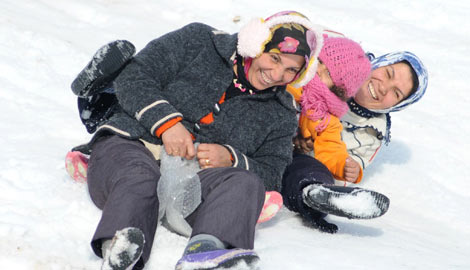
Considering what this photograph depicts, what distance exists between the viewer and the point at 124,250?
5.09 ft

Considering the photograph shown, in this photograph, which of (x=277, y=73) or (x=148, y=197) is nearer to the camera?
(x=148, y=197)

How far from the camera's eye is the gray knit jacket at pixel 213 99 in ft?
7.42

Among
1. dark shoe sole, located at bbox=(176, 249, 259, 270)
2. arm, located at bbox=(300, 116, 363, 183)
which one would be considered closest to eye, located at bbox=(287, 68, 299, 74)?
arm, located at bbox=(300, 116, 363, 183)

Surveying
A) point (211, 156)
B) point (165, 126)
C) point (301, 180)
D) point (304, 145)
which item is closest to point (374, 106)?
point (304, 145)

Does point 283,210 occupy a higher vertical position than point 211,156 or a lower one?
lower

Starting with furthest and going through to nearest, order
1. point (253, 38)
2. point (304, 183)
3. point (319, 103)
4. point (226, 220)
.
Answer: point (319, 103) → point (304, 183) → point (253, 38) → point (226, 220)

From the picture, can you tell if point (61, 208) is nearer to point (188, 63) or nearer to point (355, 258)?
point (188, 63)

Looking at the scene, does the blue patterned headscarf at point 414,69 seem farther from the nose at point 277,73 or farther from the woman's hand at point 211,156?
the woman's hand at point 211,156

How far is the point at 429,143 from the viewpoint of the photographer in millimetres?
3604

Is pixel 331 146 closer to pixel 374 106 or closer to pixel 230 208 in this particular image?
pixel 374 106

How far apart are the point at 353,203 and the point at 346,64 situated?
0.77m

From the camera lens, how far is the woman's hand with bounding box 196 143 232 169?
2156 millimetres

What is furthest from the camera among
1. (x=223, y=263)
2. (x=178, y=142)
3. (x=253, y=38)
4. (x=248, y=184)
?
(x=253, y=38)

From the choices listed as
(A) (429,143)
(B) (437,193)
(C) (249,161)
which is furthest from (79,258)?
(A) (429,143)
